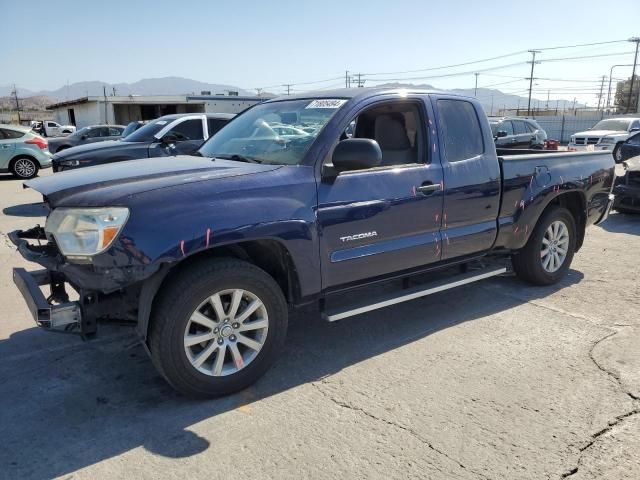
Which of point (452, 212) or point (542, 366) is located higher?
point (452, 212)

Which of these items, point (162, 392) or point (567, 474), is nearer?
point (567, 474)

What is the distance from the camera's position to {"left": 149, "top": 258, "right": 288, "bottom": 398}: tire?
3.03 metres

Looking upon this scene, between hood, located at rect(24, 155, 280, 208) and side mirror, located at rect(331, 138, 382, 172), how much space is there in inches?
16.9

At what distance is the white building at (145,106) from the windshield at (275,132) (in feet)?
131

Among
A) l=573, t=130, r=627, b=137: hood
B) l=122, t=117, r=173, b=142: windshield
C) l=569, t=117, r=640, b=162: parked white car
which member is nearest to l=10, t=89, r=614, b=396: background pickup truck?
l=122, t=117, r=173, b=142: windshield

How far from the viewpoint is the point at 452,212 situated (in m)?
4.31

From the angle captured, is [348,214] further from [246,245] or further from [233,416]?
[233,416]

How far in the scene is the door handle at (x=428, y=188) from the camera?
4055mm

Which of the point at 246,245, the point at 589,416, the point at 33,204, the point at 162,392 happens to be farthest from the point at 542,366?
the point at 33,204

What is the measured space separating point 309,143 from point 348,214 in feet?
1.88

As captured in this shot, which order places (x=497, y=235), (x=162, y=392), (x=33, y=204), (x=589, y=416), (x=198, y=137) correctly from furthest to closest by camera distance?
1. (x=33, y=204)
2. (x=198, y=137)
3. (x=497, y=235)
4. (x=162, y=392)
5. (x=589, y=416)

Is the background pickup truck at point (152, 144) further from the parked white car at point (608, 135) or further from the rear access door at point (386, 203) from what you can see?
the parked white car at point (608, 135)

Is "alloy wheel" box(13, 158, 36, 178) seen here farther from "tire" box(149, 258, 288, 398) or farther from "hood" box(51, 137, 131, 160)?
"tire" box(149, 258, 288, 398)

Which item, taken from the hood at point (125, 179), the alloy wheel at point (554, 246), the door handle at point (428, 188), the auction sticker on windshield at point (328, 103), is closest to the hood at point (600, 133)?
the alloy wheel at point (554, 246)
